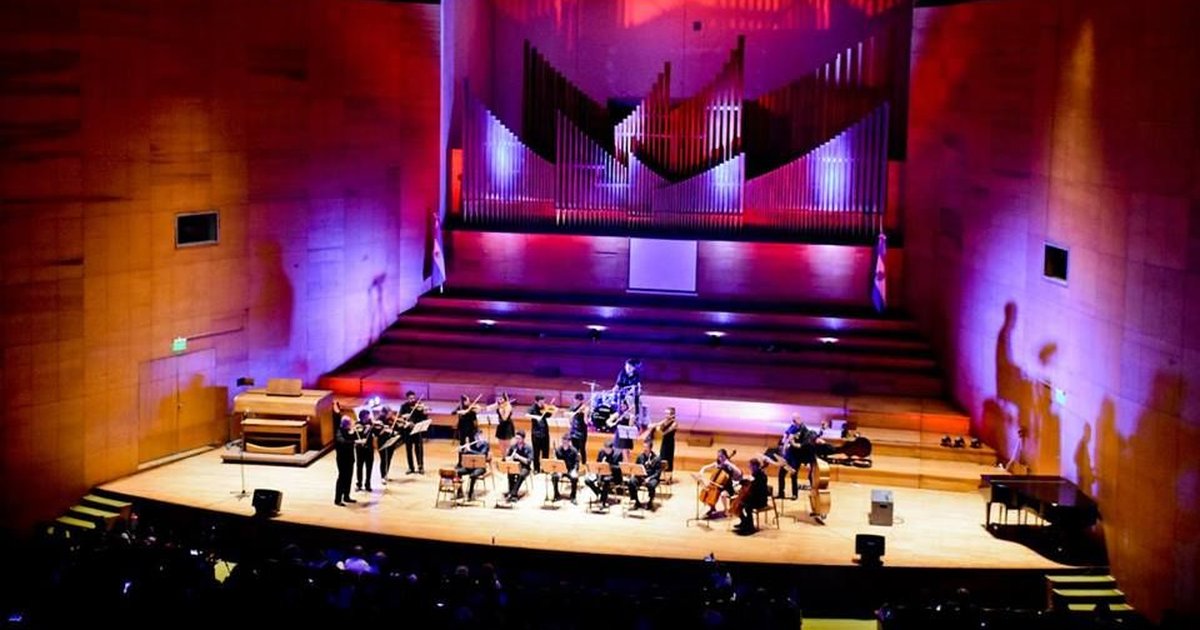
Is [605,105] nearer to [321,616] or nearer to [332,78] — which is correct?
[332,78]

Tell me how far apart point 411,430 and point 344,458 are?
1.14 meters

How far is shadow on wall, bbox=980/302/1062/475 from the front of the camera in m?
15.9

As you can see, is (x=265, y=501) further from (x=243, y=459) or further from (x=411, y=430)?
(x=243, y=459)

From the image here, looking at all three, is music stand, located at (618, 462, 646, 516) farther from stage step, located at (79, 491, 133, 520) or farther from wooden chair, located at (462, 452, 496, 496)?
stage step, located at (79, 491, 133, 520)

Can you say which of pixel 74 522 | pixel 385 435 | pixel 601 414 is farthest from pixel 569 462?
pixel 74 522

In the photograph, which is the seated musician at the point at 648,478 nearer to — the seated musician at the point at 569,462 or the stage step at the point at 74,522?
the seated musician at the point at 569,462

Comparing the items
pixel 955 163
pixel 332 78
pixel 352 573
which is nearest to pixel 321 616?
pixel 352 573

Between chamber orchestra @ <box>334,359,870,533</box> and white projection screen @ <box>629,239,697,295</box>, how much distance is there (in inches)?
144

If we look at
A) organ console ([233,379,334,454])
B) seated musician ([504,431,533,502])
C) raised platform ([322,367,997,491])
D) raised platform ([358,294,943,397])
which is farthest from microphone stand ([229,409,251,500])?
seated musician ([504,431,533,502])

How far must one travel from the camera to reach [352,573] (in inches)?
479

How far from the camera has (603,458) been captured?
16.1 m

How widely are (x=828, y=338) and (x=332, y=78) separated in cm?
740

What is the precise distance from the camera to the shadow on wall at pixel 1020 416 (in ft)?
52.1

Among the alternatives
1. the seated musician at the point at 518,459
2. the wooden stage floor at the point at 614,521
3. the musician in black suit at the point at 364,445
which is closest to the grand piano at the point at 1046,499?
the wooden stage floor at the point at 614,521
